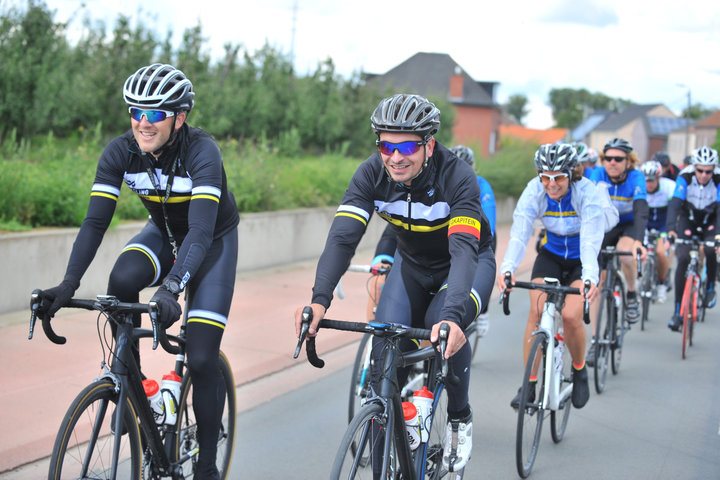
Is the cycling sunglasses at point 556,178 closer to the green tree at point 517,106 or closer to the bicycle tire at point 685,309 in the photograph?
the bicycle tire at point 685,309

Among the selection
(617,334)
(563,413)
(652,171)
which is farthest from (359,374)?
(652,171)

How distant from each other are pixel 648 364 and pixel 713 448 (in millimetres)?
2758

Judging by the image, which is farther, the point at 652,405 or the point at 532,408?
the point at 652,405

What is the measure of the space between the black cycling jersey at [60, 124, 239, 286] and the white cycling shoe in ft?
5.29

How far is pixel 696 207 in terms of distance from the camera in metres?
9.49

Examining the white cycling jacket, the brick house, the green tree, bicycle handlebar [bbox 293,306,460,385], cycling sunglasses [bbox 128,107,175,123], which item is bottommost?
bicycle handlebar [bbox 293,306,460,385]

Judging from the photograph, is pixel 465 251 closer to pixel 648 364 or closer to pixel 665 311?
pixel 648 364

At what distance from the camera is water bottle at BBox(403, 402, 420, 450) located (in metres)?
3.57

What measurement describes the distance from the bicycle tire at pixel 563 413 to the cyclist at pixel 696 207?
383 centimetres

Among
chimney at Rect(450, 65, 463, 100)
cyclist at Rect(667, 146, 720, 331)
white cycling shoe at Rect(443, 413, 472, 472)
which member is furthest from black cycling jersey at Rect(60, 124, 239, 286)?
chimney at Rect(450, 65, 463, 100)

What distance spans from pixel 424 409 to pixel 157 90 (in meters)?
1.96

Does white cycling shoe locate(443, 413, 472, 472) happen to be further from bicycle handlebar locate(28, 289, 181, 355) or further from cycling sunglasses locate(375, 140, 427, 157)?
bicycle handlebar locate(28, 289, 181, 355)

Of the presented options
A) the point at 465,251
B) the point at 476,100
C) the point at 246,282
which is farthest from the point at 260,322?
the point at 476,100

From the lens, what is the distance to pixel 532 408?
16.9 ft
